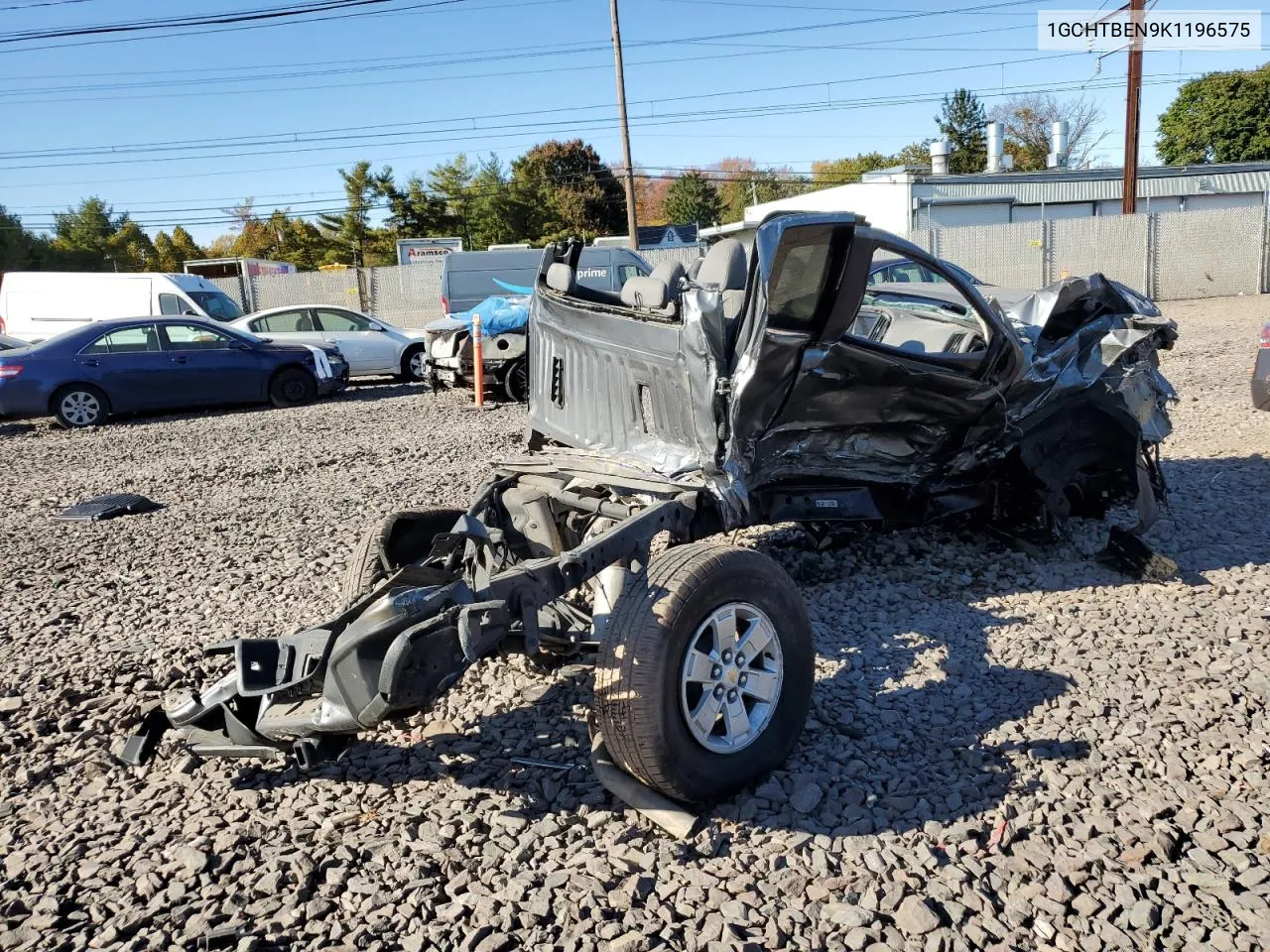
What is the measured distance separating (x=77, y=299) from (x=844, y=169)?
234ft

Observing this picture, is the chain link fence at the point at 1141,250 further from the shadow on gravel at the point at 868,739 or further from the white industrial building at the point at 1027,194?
the shadow on gravel at the point at 868,739

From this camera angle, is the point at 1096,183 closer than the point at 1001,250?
No

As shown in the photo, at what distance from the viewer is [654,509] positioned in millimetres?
3838

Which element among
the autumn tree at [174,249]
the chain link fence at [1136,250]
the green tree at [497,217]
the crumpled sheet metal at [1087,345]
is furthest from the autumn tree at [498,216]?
the crumpled sheet metal at [1087,345]

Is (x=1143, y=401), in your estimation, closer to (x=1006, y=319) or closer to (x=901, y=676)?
(x=1006, y=319)

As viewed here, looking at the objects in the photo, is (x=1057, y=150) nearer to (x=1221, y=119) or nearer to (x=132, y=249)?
(x=1221, y=119)

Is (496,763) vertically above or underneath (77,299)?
underneath

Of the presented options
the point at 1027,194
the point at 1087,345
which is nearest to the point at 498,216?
the point at 1027,194

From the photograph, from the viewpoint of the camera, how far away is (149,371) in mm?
13664

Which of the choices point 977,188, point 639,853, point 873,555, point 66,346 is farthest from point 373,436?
point 977,188

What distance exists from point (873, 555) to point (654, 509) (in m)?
2.47

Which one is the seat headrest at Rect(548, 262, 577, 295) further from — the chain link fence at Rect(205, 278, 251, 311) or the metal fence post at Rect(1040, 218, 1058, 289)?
the chain link fence at Rect(205, 278, 251, 311)

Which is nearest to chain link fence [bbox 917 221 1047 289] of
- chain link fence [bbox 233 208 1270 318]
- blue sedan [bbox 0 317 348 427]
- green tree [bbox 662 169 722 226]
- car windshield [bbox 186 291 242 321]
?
chain link fence [bbox 233 208 1270 318]

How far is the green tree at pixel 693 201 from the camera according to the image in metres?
69.9
